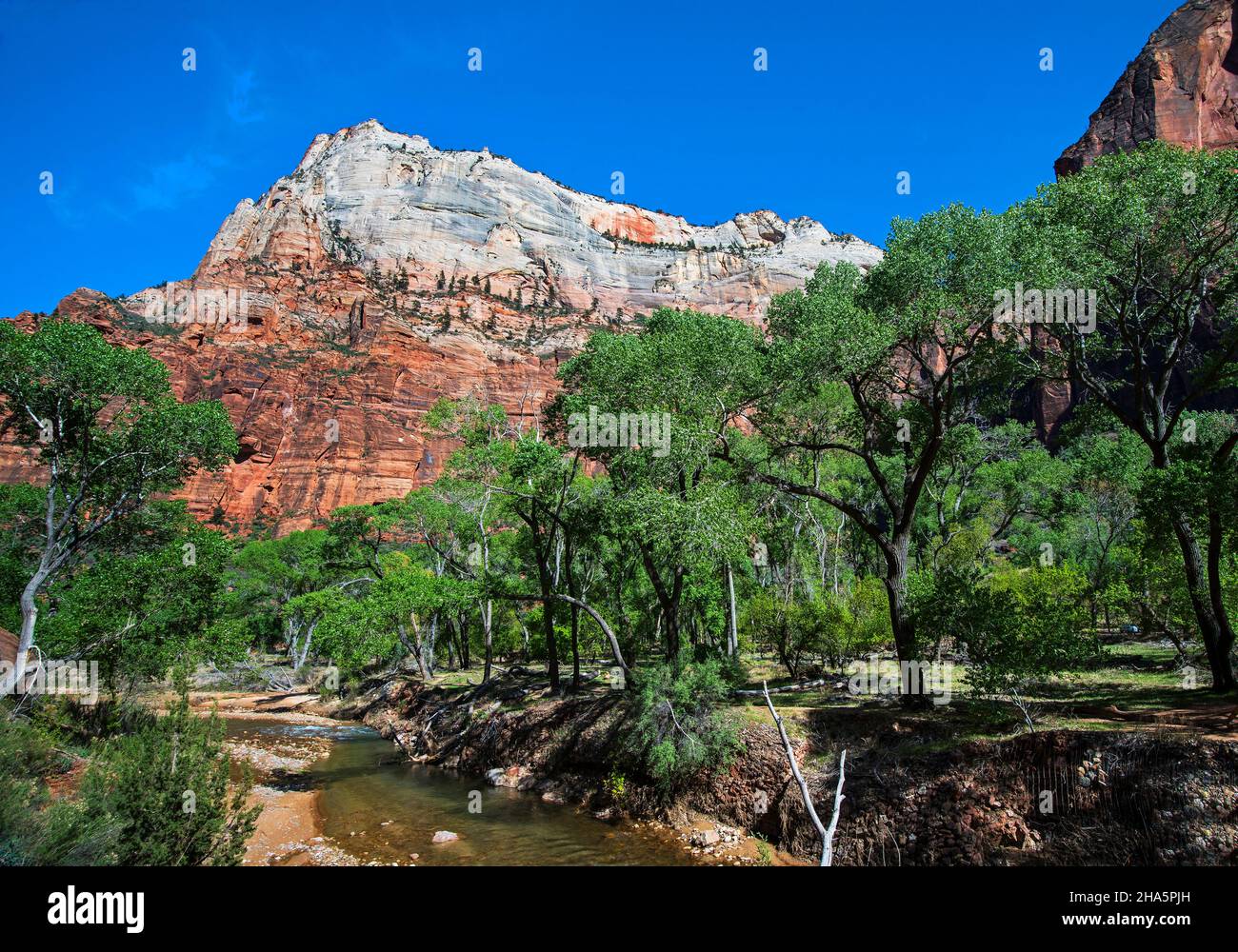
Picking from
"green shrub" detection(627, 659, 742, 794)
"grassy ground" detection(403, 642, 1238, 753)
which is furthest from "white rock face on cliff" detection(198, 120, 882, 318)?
"green shrub" detection(627, 659, 742, 794)

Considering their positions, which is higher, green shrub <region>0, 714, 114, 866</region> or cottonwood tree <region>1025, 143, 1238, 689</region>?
cottonwood tree <region>1025, 143, 1238, 689</region>

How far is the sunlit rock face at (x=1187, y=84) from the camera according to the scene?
8831 cm

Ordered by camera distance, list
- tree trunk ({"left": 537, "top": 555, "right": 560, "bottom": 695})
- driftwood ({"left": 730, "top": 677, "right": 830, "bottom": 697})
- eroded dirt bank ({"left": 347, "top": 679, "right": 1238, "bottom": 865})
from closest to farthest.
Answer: eroded dirt bank ({"left": 347, "top": 679, "right": 1238, "bottom": 865})
driftwood ({"left": 730, "top": 677, "right": 830, "bottom": 697})
tree trunk ({"left": 537, "top": 555, "right": 560, "bottom": 695})

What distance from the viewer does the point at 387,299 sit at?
12850cm

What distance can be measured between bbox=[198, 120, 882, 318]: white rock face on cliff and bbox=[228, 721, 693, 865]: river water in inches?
5017

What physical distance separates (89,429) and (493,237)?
504 ft

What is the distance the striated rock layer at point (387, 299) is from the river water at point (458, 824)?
38843mm

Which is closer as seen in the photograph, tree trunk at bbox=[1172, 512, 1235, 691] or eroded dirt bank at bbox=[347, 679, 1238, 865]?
eroded dirt bank at bbox=[347, 679, 1238, 865]

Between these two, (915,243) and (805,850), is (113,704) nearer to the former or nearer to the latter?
(805,850)

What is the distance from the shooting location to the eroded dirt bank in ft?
28.5

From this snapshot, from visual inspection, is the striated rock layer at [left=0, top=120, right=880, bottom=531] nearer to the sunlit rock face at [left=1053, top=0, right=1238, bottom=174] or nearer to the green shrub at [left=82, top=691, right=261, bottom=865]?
the green shrub at [left=82, top=691, right=261, bottom=865]

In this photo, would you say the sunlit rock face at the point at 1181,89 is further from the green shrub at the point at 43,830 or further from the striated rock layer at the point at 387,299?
the green shrub at the point at 43,830

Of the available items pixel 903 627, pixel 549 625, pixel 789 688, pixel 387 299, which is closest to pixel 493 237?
pixel 387 299

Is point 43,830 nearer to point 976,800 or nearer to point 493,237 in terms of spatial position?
point 976,800
